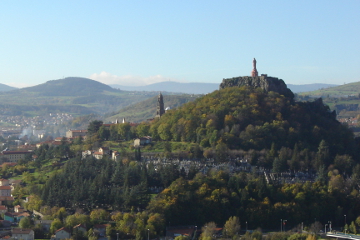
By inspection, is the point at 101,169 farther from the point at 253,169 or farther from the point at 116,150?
the point at 253,169

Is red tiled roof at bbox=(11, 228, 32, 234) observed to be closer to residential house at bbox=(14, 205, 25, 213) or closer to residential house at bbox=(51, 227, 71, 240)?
residential house at bbox=(51, 227, 71, 240)

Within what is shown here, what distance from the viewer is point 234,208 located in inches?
2392

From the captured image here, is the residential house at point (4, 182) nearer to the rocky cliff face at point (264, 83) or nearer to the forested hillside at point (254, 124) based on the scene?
the forested hillside at point (254, 124)

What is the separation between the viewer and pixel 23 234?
5434cm

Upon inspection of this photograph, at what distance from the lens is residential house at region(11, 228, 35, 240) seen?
2127 inches

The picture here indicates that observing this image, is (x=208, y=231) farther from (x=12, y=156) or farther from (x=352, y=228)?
(x=12, y=156)

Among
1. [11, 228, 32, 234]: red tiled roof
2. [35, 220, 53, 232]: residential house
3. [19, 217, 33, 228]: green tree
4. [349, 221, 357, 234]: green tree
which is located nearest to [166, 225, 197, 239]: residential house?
[35, 220, 53, 232]: residential house

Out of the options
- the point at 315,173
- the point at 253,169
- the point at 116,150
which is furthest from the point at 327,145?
the point at 116,150

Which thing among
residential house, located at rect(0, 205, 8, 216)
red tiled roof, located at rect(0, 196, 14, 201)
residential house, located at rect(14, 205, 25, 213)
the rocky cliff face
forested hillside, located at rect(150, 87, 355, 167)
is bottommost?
residential house, located at rect(14, 205, 25, 213)

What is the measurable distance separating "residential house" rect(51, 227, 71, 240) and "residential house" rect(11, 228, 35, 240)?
173 centimetres

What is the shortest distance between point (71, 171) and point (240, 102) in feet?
77.2

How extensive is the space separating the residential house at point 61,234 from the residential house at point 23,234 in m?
1.73

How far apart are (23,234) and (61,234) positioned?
2991 mm

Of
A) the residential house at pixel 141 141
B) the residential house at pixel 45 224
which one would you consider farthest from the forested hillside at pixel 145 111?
the residential house at pixel 45 224
